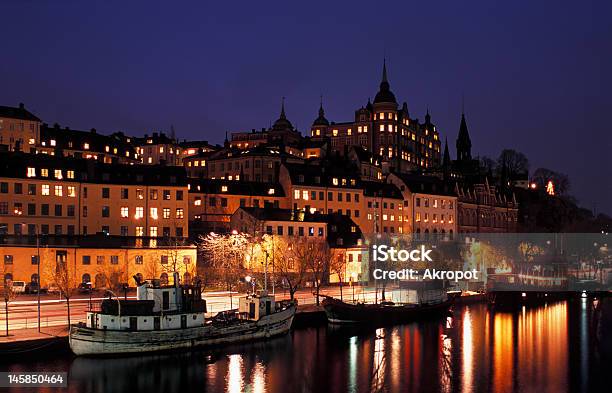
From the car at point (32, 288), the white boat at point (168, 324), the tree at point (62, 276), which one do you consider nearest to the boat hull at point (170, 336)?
the white boat at point (168, 324)

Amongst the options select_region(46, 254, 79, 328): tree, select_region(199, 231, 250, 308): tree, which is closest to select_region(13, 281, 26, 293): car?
select_region(46, 254, 79, 328): tree

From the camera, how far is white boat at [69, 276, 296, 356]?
50594mm

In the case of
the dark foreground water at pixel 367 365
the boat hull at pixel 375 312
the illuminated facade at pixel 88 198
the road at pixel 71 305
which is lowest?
the dark foreground water at pixel 367 365

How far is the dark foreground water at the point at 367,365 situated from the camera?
4606 cm

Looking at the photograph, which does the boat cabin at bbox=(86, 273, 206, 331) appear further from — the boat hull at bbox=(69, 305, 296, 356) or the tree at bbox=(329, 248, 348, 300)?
the tree at bbox=(329, 248, 348, 300)

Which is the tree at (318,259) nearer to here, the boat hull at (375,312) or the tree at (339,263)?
the tree at (339,263)

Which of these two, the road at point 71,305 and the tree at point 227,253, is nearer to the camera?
the road at point 71,305

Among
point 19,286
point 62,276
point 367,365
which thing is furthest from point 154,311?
point 19,286

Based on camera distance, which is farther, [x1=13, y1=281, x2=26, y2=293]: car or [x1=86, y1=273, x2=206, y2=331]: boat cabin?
[x1=13, y1=281, x2=26, y2=293]: car

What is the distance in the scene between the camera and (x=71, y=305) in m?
62.2

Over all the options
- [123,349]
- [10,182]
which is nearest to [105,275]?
[10,182]

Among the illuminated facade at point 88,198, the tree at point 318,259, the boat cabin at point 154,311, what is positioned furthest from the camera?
the illuminated facade at point 88,198

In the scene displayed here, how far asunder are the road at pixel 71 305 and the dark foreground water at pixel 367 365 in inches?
245

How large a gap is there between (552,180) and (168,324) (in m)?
148
